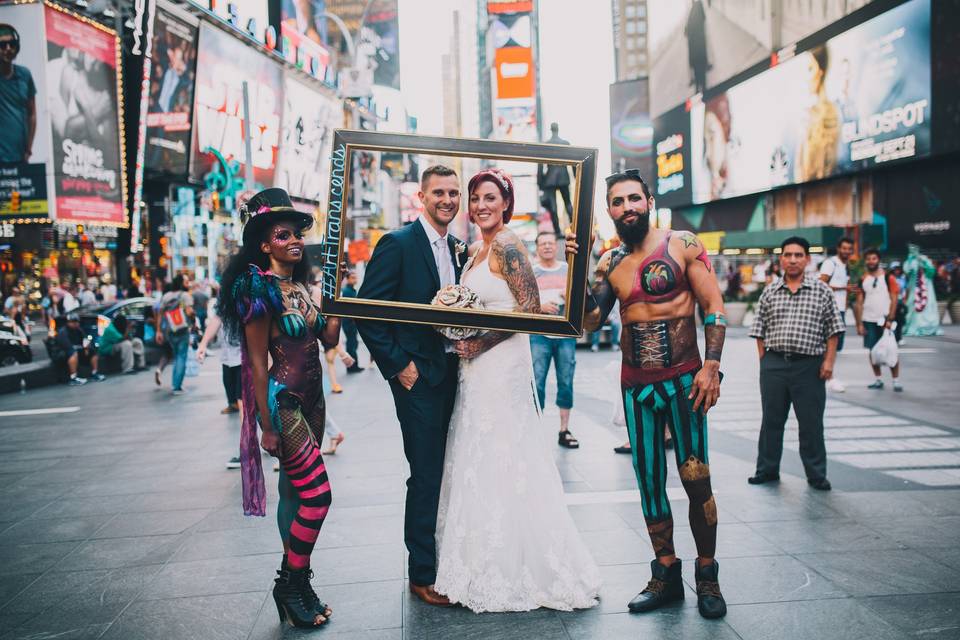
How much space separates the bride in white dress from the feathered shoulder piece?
3.00ft

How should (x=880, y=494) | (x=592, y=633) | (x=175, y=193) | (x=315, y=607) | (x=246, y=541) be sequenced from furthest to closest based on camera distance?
(x=175, y=193) < (x=880, y=494) < (x=246, y=541) < (x=315, y=607) < (x=592, y=633)

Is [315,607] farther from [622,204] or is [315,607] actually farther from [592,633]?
[622,204]

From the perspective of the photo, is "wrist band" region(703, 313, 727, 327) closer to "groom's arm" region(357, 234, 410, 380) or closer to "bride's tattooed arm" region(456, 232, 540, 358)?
"bride's tattooed arm" region(456, 232, 540, 358)

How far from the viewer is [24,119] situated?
24.4 m

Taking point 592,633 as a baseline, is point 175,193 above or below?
above

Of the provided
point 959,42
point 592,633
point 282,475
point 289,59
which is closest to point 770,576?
point 592,633

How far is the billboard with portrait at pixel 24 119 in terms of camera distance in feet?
78.4

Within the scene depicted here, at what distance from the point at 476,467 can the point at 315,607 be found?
3.37 feet

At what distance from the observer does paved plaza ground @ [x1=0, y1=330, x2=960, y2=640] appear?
355cm

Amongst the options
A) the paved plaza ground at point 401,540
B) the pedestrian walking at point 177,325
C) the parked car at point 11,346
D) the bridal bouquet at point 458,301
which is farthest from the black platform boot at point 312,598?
the parked car at point 11,346

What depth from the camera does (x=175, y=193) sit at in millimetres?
33906

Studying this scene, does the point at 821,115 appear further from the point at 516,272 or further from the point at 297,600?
the point at 297,600

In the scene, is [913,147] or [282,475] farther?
[913,147]

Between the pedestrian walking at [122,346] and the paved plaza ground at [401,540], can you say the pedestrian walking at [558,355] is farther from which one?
the pedestrian walking at [122,346]
